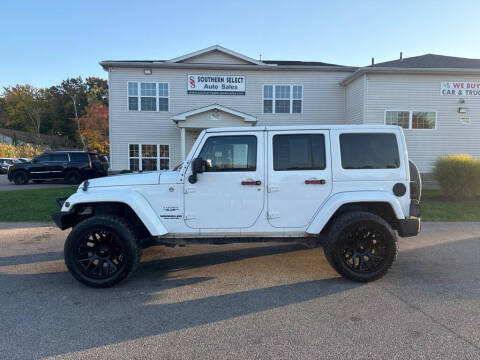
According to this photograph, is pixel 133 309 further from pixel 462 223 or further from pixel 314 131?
pixel 462 223

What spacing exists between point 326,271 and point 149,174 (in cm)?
290

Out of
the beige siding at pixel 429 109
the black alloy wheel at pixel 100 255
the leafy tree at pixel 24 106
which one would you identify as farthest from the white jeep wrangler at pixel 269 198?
the leafy tree at pixel 24 106

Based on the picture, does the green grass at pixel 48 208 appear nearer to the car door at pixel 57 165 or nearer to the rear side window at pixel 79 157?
the car door at pixel 57 165

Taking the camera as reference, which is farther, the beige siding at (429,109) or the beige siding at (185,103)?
the beige siding at (185,103)

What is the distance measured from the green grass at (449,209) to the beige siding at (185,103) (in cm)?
783

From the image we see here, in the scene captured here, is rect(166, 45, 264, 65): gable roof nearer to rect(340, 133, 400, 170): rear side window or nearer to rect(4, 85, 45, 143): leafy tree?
rect(340, 133, 400, 170): rear side window

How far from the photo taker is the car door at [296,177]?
4.18 metres

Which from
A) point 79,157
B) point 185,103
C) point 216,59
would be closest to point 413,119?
point 216,59

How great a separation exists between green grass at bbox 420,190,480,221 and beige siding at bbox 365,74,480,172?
14.1ft

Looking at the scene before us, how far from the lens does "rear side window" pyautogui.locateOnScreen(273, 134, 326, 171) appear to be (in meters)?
4.22

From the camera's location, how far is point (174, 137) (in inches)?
682

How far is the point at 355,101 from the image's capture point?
636 inches

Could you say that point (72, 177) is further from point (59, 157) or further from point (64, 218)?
point (64, 218)

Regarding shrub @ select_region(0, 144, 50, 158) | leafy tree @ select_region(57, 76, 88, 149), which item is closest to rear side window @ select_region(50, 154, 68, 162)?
shrub @ select_region(0, 144, 50, 158)
